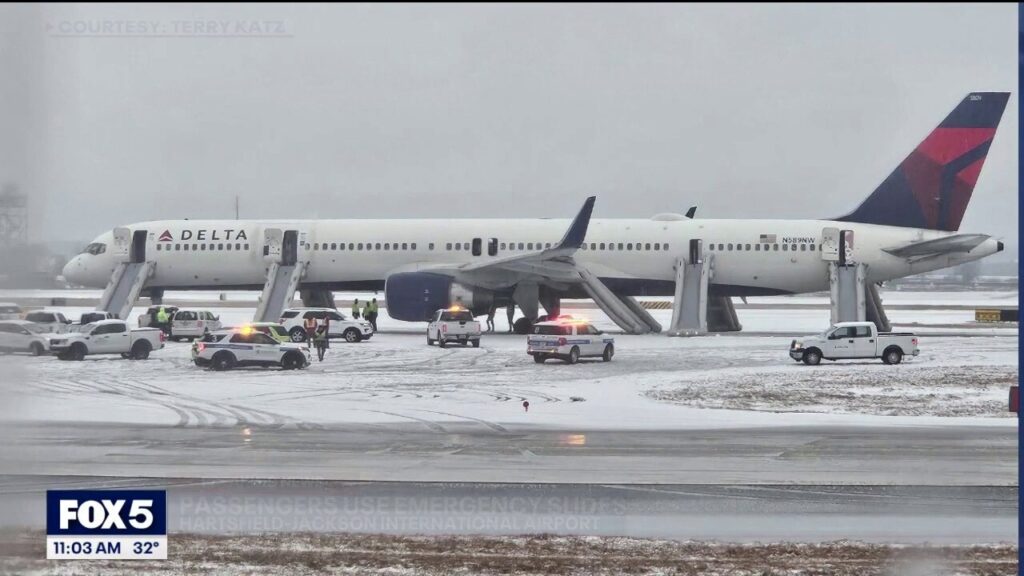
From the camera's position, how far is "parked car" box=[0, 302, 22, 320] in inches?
393

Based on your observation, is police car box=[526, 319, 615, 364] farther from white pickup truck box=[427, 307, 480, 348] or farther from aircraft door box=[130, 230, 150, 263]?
aircraft door box=[130, 230, 150, 263]

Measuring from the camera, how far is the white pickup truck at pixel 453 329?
157 ft

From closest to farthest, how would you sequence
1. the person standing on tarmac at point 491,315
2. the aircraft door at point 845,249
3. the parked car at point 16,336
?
the parked car at point 16,336
the aircraft door at point 845,249
the person standing on tarmac at point 491,315

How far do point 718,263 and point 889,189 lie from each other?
28.4 ft

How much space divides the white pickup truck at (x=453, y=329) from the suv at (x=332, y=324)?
3.87 metres

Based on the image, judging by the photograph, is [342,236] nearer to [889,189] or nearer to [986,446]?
[889,189]

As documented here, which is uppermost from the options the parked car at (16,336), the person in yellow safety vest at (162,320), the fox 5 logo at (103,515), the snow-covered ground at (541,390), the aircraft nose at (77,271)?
the aircraft nose at (77,271)

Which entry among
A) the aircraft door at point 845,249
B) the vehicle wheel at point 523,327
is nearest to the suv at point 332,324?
the vehicle wheel at point 523,327

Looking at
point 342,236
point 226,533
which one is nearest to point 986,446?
point 226,533

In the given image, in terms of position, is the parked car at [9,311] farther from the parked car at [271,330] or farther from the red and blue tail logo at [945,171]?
the red and blue tail logo at [945,171]

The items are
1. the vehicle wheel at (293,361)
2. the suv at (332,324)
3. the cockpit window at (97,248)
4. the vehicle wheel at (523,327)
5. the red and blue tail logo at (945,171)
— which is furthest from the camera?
the cockpit window at (97,248)

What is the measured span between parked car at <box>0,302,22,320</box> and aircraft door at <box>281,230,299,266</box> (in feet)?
155

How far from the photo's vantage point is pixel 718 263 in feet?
181

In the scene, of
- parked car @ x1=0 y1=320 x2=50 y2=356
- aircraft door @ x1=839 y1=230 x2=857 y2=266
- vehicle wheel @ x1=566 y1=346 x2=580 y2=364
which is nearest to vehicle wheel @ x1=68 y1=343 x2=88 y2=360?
vehicle wheel @ x1=566 y1=346 x2=580 y2=364
